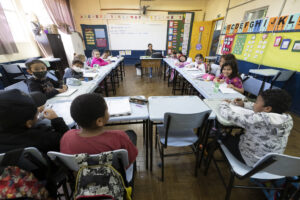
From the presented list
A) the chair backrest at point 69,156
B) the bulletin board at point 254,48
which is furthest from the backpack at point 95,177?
the bulletin board at point 254,48

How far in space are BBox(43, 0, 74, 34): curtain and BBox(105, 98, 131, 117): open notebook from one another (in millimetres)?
5159

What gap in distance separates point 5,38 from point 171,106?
4331 millimetres

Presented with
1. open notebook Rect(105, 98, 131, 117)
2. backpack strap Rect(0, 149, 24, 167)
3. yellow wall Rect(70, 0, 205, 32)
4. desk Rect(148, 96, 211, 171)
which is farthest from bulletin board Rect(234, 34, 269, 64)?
backpack strap Rect(0, 149, 24, 167)

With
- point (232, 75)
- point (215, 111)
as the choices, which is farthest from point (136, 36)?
point (215, 111)

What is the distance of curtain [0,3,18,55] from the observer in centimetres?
303

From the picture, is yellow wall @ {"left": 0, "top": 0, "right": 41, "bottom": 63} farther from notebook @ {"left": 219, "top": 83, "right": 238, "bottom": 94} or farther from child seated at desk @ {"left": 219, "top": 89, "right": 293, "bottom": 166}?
child seated at desk @ {"left": 219, "top": 89, "right": 293, "bottom": 166}

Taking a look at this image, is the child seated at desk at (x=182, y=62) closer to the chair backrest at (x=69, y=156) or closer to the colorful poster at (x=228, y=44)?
the colorful poster at (x=228, y=44)

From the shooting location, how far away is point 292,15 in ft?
8.95

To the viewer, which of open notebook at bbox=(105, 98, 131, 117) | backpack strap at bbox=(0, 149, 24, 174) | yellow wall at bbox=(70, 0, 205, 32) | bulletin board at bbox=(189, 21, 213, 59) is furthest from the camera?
bulletin board at bbox=(189, 21, 213, 59)

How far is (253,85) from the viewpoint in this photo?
6.38 feet

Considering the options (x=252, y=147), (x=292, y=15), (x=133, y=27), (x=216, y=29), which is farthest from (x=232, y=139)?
(x=133, y=27)

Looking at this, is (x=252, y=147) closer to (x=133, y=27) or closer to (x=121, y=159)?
(x=121, y=159)

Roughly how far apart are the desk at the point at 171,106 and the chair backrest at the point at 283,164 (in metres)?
0.61

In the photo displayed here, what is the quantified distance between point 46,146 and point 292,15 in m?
4.58
